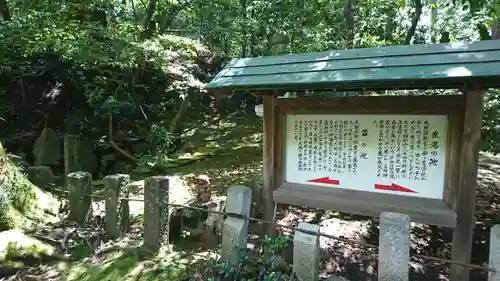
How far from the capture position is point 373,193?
3367 millimetres

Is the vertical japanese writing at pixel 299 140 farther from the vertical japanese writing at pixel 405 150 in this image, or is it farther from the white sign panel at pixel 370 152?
the vertical japanese writing at pixel 405 150

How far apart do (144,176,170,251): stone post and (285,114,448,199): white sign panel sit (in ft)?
4.30

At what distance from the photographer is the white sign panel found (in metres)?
3.14

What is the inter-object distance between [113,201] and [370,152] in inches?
111

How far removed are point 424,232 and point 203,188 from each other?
131 inches

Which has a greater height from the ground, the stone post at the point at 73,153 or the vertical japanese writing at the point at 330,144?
the vertical japanese writing at the point at 330,144

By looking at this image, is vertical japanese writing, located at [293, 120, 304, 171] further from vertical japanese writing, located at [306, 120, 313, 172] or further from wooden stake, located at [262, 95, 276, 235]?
wooden stake, located at [262, 95, 276, 235]

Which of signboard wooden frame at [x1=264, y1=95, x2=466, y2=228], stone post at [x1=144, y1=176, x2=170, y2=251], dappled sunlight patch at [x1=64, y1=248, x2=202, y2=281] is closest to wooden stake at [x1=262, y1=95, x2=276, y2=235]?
signboard wooden frame at [x1=264, y1=95, x2=466, y2=228]

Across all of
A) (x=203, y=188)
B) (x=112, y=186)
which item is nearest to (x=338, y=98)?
(x=203, y=188)

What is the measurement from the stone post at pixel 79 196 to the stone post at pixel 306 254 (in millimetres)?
2892

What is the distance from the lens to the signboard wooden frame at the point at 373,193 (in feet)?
9.98

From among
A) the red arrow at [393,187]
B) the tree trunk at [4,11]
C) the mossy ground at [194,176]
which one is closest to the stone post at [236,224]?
the mossy ground at [194,176]

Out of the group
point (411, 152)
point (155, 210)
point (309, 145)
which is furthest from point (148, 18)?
point (411, 152)

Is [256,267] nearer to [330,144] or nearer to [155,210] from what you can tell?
[155,210]
